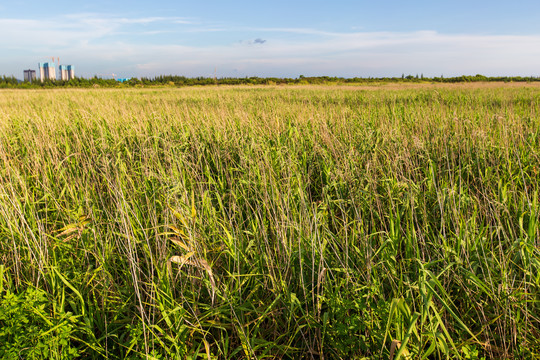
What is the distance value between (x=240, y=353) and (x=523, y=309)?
134cm

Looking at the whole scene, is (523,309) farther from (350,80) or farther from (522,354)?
A: (350,80)

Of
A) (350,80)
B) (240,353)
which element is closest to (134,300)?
(240,353)

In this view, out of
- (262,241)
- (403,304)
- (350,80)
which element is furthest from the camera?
(350,80)

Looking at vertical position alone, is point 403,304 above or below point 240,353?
above

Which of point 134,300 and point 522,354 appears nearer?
point 522,354

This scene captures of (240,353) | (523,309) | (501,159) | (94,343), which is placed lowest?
(240,353)

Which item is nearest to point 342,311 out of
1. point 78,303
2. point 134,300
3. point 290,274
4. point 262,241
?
point 290,274

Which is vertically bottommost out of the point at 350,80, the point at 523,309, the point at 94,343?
the point at 94,343

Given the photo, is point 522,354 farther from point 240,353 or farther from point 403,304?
point 240,353

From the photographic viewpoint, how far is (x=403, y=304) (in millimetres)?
1311

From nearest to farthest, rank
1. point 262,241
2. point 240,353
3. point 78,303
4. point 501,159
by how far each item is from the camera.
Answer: point 240,353, point 78,303, point 262,241, point 501,159

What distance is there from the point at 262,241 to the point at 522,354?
4.43 feet

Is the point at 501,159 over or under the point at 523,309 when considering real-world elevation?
over

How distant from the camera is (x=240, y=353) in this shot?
61.4 inches
